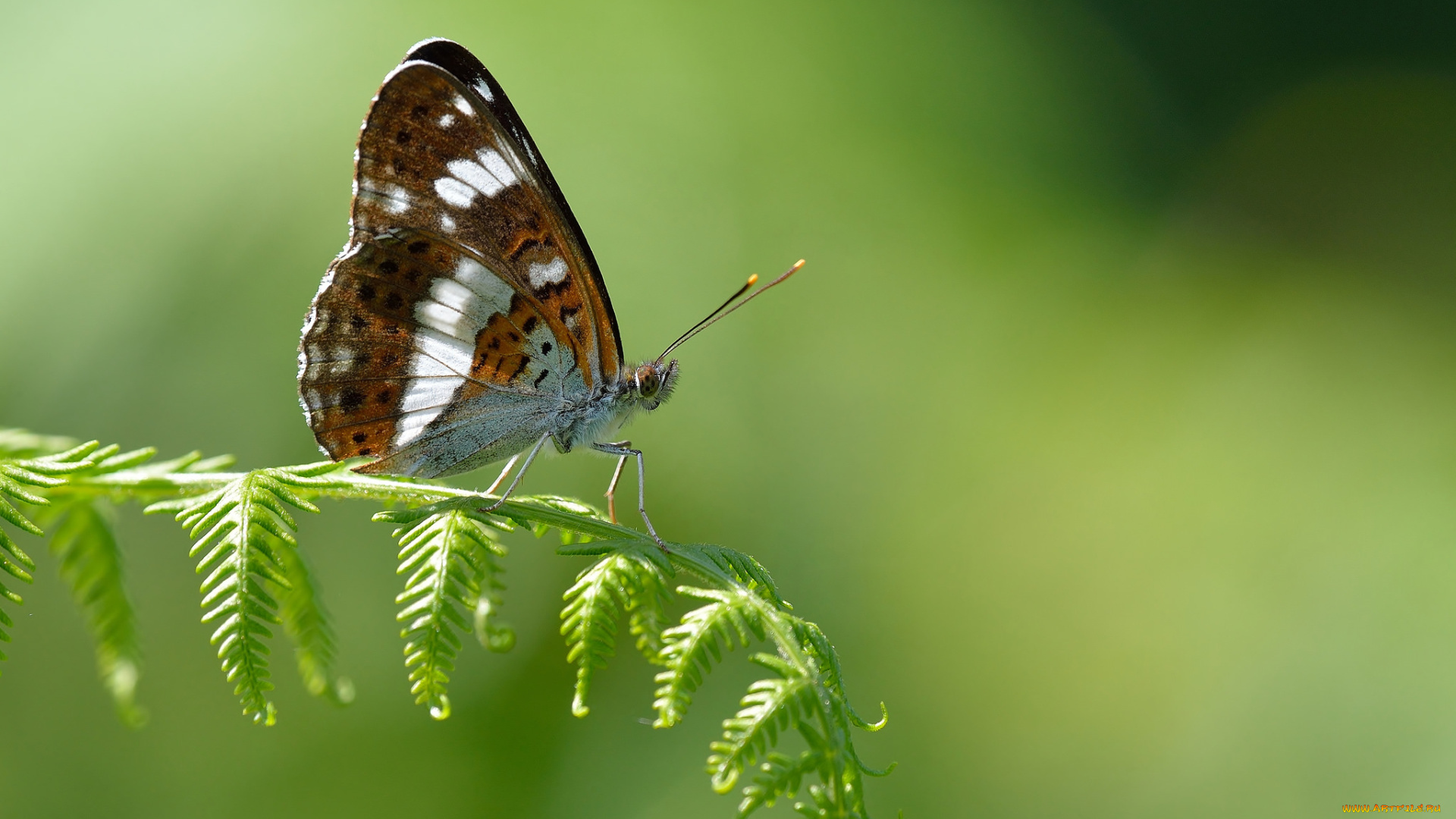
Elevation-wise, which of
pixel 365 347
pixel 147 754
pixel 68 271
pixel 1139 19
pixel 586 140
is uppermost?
pixel 1139 19

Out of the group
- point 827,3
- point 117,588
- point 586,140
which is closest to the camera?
point 117,588

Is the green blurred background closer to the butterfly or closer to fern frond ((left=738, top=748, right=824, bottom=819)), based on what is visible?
the butterfly

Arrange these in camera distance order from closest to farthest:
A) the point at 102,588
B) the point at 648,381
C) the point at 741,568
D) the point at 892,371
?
the point at 102,588
the point at 741,568
the point at 648,381
the point at 892,371

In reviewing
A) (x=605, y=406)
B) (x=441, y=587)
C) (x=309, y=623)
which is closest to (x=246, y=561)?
(x=309, y=623)

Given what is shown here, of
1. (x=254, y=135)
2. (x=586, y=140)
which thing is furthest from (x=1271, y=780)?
(x=254, y=135)

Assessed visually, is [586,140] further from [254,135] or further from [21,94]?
[21,94]

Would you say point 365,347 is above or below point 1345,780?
above

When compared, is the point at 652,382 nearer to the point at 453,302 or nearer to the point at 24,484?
the point at 453,302

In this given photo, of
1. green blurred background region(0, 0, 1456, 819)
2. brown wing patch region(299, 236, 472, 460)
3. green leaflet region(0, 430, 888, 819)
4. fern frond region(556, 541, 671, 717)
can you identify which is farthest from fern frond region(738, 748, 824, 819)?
green blurred background region(0, 0, 1456, 819)
